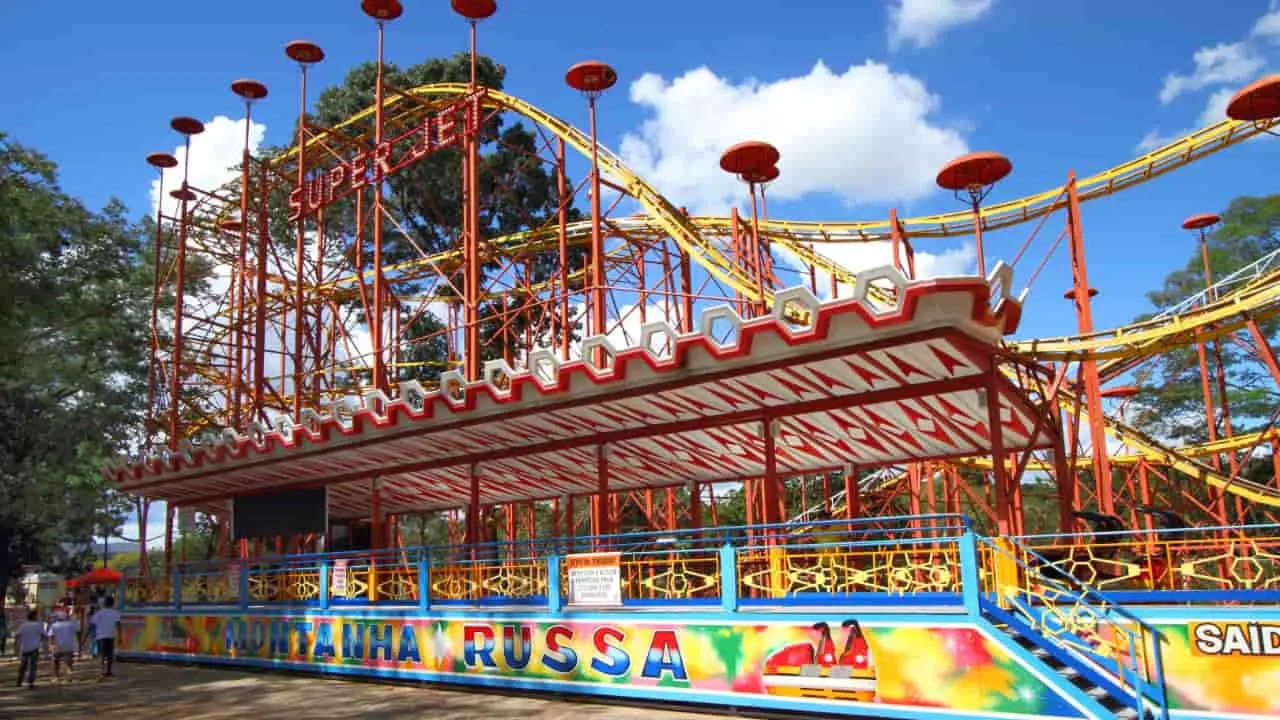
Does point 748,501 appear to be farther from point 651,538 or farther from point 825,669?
point 825,669

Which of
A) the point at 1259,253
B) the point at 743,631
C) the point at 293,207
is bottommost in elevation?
the point at 743,631

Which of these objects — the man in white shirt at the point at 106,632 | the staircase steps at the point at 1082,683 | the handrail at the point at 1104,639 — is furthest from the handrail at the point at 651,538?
the man in white shirt at the point at 106,632

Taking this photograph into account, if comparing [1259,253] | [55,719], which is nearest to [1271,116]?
[55,719]

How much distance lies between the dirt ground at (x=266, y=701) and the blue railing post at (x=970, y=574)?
127 inches

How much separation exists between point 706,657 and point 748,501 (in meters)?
10.4

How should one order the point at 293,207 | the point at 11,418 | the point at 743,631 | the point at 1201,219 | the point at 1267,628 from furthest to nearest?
the point at 11,418, the point at 1201,219, the point at 293,207, the point at 743,631, the point at 1267,628

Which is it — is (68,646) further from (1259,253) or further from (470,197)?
(1259,253)

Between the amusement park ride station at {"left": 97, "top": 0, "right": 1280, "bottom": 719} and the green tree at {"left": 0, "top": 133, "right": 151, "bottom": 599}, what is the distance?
3.34 m

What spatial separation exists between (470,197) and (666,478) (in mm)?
6925

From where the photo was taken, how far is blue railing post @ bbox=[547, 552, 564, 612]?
12352 millimetres

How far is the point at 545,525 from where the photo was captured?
48.0m

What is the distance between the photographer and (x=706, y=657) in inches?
426

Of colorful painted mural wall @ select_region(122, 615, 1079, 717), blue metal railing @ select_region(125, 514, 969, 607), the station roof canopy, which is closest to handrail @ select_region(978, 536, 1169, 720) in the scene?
colorful painted mural wall @ select_region(122, 615, 1079, 717)

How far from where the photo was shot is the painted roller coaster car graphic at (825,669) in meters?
9.65
